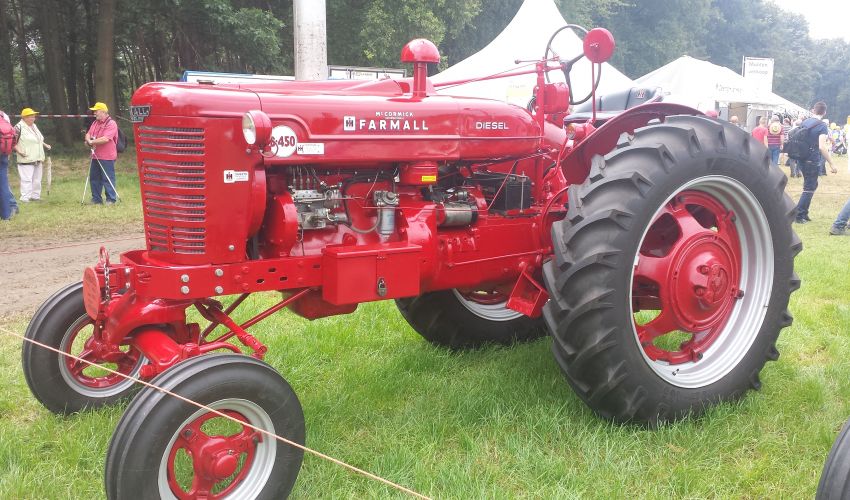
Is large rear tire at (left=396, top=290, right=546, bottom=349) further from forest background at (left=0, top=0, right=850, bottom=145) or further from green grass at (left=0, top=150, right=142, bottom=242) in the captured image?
forest background at (left=0, top=0, right=850, bottom=145)

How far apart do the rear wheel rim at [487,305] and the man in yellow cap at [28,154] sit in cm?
930

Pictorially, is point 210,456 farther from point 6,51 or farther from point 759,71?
point 759,71

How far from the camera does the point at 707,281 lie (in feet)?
10.4

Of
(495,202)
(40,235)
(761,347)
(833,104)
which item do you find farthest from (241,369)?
(833,104)

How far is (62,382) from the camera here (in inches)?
127

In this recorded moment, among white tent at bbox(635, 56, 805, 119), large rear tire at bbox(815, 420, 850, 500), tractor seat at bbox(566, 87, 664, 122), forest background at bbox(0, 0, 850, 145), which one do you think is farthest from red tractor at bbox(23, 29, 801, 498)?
white tent at bbox(635, 56, 805, 119)

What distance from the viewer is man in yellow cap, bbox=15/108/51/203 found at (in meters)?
10.8

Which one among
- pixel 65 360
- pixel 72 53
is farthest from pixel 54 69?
pixel 65 360

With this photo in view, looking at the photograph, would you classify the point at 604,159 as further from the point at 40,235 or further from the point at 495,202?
the point at 40,235

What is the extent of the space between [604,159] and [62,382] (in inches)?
107

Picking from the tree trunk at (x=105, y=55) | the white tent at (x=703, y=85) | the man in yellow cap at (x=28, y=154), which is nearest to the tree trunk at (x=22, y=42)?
the tree trunk at (x=105, y=55)

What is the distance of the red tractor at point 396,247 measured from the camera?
247 cm

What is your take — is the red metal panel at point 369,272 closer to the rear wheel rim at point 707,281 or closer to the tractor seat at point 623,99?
the rear wheel rim at point 707,281

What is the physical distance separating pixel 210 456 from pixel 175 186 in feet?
3.36
